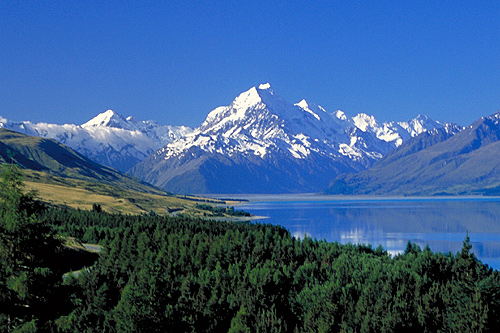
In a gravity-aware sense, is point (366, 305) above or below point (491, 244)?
below

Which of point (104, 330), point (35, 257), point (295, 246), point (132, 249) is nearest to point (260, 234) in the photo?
point (295, 246)

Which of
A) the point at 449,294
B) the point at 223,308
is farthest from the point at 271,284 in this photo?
the point at 449,294

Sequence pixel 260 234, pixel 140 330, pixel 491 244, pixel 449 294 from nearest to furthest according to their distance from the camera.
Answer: pixel 140 330 < pixel 449 294 < pixel 260 234 < pixel 491 244

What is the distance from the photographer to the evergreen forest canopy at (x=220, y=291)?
4506cm

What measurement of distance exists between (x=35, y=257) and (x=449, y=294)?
51.0 m

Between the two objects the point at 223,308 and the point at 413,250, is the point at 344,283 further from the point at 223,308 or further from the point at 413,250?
the point at 413,250

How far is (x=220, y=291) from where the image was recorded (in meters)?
80.4

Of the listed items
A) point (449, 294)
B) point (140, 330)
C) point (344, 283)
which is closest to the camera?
point (140, 330)

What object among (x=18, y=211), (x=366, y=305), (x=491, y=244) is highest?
(x=491, y=244)

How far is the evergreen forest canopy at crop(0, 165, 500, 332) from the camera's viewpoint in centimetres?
4506

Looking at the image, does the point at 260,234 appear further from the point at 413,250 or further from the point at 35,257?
the point at 35,257

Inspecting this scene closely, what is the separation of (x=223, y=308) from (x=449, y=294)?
27.9 m

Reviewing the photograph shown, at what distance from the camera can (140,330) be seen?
52.2 meters

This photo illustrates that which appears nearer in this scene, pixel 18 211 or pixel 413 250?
pixel 18 211
